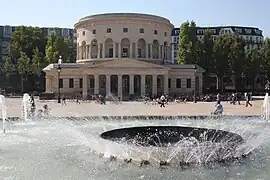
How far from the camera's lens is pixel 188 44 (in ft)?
239

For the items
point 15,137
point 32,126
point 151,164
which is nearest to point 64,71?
point 32,126

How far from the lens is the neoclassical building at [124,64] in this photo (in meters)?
59.8

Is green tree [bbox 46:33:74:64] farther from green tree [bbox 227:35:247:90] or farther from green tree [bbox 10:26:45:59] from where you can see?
green tree [bbox 227:35:247:90]

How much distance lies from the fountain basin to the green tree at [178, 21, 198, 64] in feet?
198

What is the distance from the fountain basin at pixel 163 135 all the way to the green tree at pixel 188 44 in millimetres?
60210

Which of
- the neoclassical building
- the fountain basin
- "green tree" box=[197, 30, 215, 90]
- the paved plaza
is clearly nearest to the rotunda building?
the neoclassical building

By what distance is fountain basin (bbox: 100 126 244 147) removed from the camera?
12.9 metres

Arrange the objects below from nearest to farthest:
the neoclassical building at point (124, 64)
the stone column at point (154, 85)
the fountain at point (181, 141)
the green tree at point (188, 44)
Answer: the fountain at point (181, 141)
the neoclassical building at point (124, 64)
the stone column at point (154, 85)
the green tree at point (188, 44)

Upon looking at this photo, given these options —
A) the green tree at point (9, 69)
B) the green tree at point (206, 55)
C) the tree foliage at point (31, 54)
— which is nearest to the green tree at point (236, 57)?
the green tree at point (206, 55)

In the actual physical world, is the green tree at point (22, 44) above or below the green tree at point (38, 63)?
above

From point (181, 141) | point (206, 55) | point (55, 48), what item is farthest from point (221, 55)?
point (181, 141)

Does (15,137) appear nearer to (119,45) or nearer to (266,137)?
(266,137)

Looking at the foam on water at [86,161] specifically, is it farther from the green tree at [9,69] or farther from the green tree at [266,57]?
the green tree at [9,69]

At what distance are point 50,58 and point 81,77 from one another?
16.1 m
